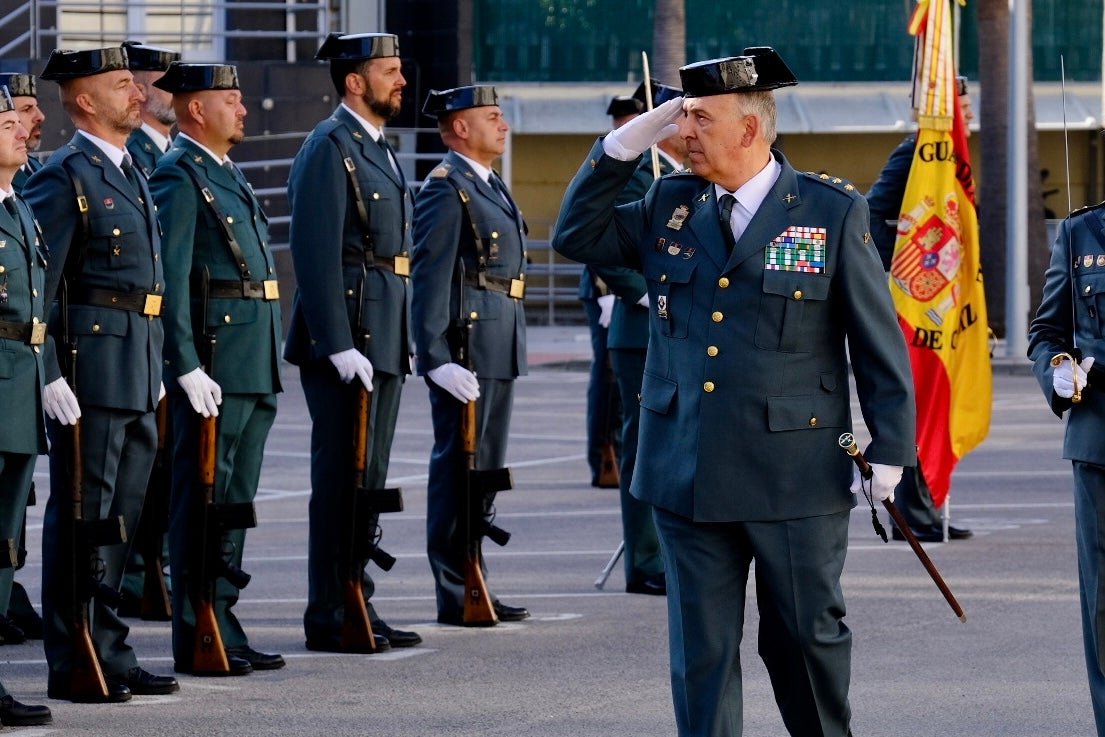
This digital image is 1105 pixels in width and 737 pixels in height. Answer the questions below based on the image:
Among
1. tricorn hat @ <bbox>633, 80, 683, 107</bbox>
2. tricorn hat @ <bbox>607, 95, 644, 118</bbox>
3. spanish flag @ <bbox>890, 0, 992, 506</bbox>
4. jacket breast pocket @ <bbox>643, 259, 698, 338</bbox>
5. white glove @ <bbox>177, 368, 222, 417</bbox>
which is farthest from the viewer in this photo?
tricorn hat @ <bbox>607, 95, 644, 118</bbox>

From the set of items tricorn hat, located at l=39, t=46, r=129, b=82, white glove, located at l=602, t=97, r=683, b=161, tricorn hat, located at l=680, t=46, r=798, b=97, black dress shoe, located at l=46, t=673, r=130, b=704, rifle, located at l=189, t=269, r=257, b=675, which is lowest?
black dress shoe, located at l=46, t=673, r=130, b=704

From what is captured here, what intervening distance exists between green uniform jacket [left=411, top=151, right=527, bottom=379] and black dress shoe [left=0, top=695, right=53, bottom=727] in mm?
2593

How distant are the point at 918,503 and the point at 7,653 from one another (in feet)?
16.5

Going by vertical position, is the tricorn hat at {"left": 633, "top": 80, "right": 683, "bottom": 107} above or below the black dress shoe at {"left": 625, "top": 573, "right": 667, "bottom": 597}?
above

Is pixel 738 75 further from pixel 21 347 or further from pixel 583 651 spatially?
pixel 583 651

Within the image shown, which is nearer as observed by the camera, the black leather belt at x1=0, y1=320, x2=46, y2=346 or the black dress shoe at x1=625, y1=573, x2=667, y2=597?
the black leather belt at x1=0, y1=320, x2=46, y2=346

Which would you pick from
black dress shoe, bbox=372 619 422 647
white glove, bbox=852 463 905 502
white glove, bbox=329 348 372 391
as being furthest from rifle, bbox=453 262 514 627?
white glove, bbox=852 463 905 502

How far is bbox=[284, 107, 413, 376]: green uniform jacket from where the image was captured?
8242 mm

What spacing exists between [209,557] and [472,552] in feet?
4.70

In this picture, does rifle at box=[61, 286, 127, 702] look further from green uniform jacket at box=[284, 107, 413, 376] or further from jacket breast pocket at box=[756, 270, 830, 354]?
jacket breast pocket at box=[756, 270, 830, 354]

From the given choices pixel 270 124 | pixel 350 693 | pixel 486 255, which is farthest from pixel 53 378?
pixel 270 124

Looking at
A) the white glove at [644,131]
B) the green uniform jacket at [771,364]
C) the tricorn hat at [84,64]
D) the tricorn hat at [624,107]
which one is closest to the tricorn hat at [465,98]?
the tricorn hat at [84,64]

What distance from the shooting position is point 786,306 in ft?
18.1

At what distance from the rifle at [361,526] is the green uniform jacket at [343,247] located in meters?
0.07
